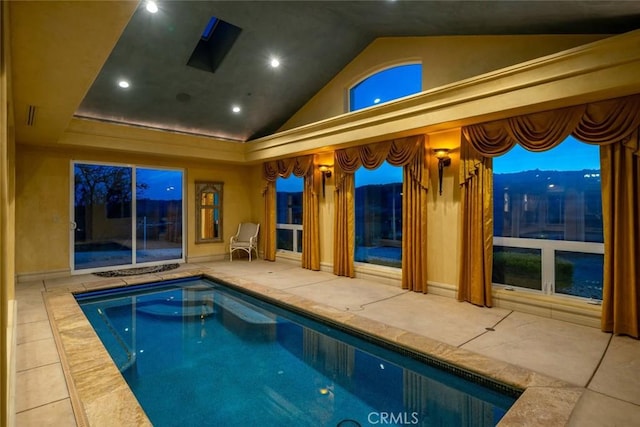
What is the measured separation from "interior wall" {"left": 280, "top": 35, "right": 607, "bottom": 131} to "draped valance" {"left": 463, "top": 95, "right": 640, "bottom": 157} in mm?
754

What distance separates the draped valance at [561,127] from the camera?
10.7 ft

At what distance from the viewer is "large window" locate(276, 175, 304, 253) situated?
758 centimetres

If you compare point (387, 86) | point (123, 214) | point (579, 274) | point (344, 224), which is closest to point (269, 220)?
point (344, 224)

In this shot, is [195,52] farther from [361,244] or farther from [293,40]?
[361,244]

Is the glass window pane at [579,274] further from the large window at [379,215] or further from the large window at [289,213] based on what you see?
the large window at [289,213]

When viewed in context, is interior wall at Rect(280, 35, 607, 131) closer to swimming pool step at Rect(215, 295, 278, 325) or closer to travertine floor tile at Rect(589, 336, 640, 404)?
travertine floor tile at Rect(589, 336, 640, 404)

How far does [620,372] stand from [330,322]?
8.46 ft

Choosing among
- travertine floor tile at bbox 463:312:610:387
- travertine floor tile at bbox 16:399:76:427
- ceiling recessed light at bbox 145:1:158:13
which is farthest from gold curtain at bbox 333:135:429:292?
travertine floor tile at bbox 16:399:76:427

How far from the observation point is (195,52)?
17.7 ft

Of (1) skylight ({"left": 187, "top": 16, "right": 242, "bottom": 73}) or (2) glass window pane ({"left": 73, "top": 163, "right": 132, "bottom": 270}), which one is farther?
(2) glass window pane ({"left": 73, "top": 163, "right": 132, "bottom": 270})

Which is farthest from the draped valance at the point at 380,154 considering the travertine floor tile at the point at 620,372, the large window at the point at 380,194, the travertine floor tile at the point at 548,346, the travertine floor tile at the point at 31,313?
the travertine floor tile at the point at 31,313

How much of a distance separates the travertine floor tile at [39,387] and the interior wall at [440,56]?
17.2ft

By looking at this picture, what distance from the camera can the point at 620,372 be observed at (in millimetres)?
2693

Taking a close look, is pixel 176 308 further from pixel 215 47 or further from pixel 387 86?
pixel 387 86
